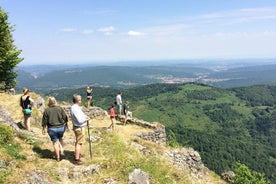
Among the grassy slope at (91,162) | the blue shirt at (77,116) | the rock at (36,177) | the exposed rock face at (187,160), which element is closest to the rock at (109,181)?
the grassy slope at (91,162)

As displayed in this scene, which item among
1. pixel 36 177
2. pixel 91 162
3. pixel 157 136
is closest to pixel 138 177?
pixel 91 162

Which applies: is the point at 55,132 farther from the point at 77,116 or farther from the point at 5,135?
the point at 5,135

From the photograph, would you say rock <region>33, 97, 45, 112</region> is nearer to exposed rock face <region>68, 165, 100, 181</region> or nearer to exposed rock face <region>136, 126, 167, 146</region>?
exposed rock face <region>136, 126, 167, 146</region>

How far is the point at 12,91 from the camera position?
116 ft

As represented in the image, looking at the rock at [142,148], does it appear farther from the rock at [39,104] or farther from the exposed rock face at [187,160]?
the rock at [39,104]

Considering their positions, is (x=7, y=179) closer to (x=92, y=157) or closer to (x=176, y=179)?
(x=92, y=157)

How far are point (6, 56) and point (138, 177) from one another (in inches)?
1053

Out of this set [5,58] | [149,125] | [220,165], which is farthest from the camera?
[220,165]

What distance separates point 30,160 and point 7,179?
2.36 metres

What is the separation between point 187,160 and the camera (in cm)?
2270

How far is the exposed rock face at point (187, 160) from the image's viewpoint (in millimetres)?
22156

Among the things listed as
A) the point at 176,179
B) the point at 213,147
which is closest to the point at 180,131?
the point at 213,147

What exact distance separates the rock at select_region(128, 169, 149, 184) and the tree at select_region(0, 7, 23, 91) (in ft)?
85.7

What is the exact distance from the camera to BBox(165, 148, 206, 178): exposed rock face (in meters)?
22.2
